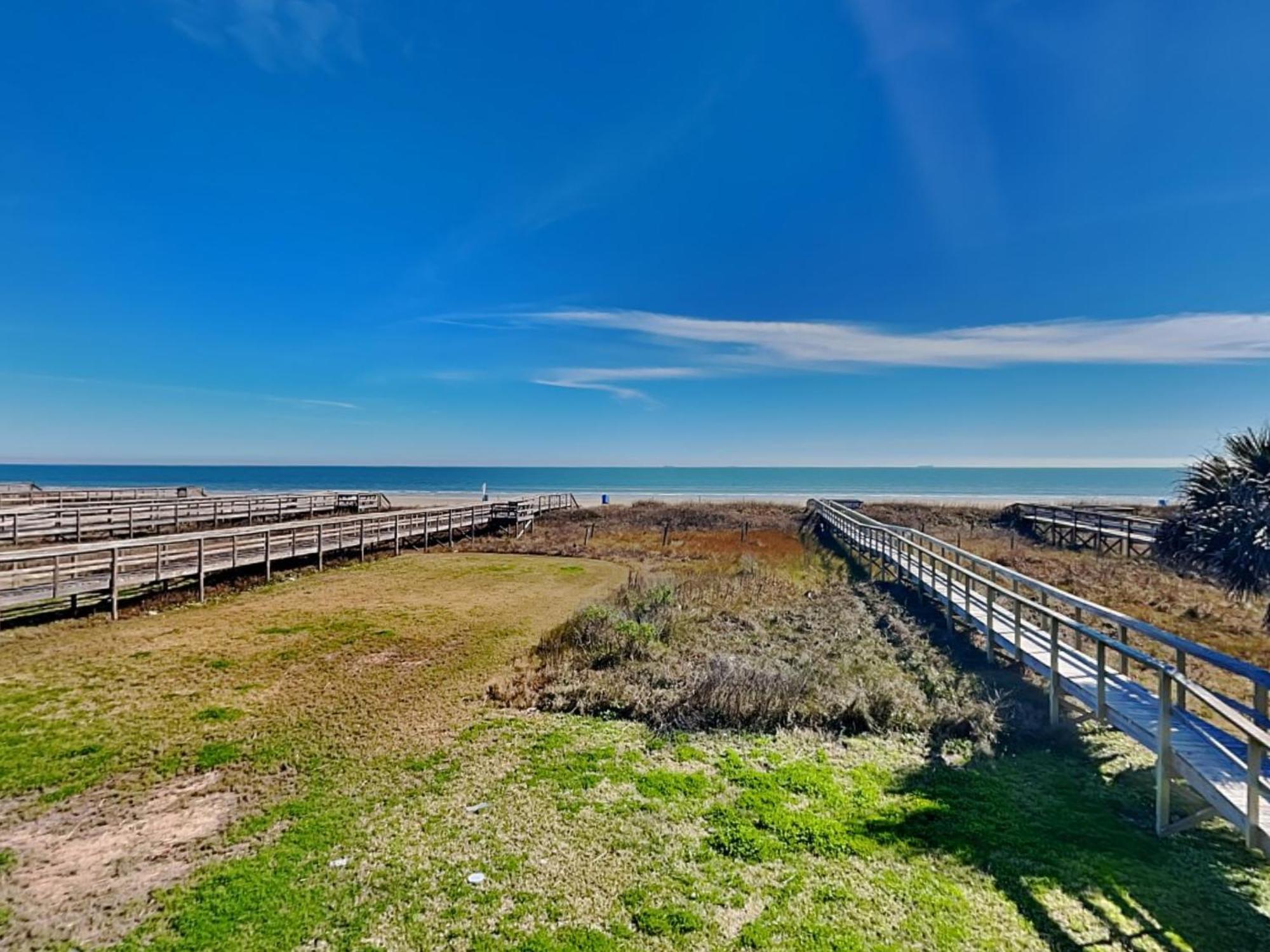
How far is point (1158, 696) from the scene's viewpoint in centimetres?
492

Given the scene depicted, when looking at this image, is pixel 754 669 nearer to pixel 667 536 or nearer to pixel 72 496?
pixel 667 536

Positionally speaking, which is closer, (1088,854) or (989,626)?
(1088,854)

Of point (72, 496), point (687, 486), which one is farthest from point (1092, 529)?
point (687, 486)

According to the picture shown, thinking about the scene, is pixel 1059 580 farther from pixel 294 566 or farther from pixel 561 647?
pixel 294 566

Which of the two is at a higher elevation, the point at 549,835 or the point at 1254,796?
the point at 1254,796

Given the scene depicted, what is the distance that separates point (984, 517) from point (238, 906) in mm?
40788

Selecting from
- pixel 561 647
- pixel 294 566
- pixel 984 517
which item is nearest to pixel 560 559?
pixel 294 566

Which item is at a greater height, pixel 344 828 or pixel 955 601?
pixel 955 601

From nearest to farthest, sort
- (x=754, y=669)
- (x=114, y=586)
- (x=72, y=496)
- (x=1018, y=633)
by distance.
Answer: (x=754, y=669) < (x=1018, y=633) < (x=114, y=586) < (x=72, y=496)

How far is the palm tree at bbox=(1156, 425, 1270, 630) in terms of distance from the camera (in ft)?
14.8

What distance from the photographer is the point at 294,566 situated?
1702 cm

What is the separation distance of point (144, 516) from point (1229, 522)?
26940 millimetres

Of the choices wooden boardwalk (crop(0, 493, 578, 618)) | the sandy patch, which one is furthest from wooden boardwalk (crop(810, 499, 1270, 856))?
wooden boardwalk (crop(0, 493, 578, 618))

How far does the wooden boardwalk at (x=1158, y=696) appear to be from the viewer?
379 cm
